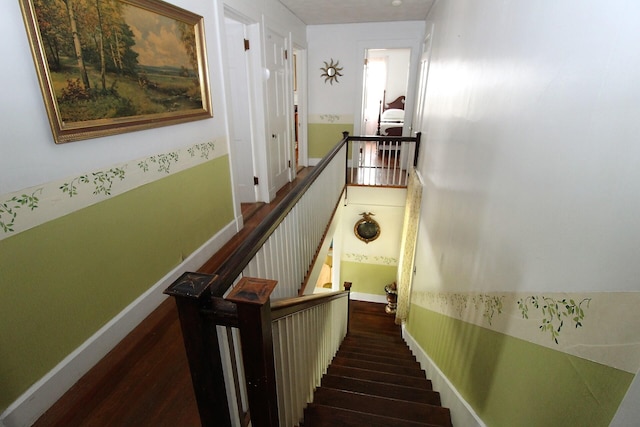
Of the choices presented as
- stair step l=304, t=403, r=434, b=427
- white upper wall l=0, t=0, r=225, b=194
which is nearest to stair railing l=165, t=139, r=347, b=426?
stair step l=304, t=403, r=434, b=427

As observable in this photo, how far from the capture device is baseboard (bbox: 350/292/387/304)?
6.92m

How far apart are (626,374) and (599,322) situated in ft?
0.46

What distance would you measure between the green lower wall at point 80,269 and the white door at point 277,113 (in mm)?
1817

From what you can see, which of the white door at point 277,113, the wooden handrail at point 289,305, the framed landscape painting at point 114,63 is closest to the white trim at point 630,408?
the wooden handrail at point 289,305

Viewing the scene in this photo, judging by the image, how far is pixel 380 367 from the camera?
123 inches

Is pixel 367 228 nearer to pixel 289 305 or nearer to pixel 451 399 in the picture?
pixel 451 399

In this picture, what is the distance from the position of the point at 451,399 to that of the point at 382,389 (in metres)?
0.55

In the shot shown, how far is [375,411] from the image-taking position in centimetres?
220

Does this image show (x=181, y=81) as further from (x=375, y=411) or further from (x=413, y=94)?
(x=413, y=94)

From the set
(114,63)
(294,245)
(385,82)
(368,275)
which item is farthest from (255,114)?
(385,82)

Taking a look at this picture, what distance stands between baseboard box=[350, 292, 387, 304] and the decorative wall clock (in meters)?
1.40

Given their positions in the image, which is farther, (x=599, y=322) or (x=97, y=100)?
(x=97, y=100)

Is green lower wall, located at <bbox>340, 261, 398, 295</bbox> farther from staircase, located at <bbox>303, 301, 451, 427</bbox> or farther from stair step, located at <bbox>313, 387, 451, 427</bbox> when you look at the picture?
stair step, located at <bbox>313, 387, 451, 427</bbox>

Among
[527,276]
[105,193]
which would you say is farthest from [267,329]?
[105,193]
